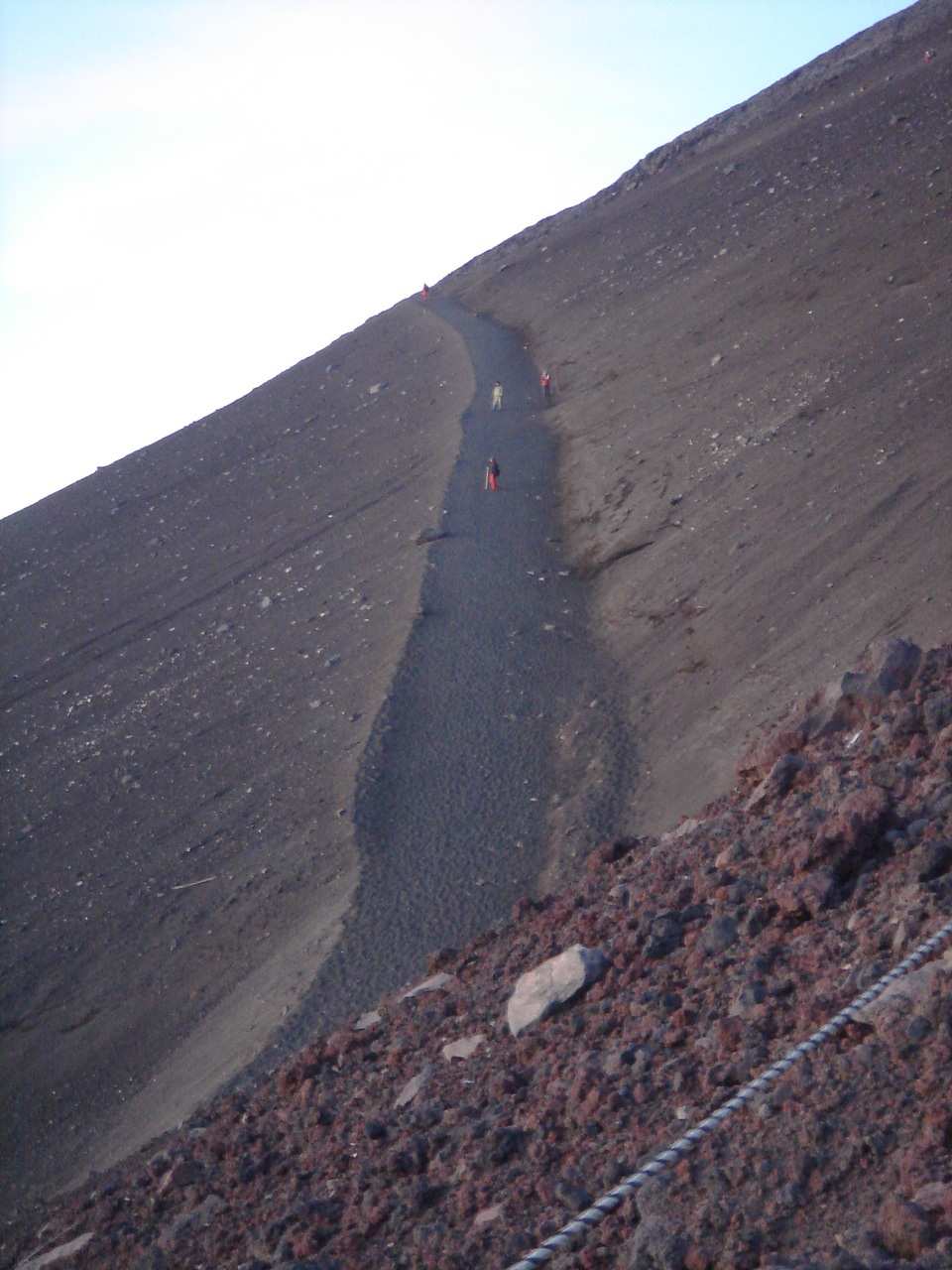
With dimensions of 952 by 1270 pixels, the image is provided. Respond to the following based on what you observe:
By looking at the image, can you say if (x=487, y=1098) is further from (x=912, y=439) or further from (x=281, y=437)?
(x=281, y=437)

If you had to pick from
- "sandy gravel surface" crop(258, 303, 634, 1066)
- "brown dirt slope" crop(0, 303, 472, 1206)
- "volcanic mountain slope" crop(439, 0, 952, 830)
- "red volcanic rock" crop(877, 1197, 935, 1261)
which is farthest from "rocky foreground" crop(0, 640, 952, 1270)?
"volcanic mountain slope" crop(439, 0, 952, 830)

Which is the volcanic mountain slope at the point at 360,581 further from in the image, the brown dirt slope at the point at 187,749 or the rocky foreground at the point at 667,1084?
the rocky foreground at the point at 667,1084

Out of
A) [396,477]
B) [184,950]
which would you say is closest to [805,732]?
[184,950]

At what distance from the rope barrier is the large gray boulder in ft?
5.06

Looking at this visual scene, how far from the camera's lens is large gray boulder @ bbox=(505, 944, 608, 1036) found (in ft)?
18.7

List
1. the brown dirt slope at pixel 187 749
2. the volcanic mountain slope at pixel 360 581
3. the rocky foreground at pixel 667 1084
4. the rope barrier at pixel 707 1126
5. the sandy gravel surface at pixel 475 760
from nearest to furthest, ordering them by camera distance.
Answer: the rocky foreground at pixel 667 1084 < the rope barrier at pixel 707 1126 < the sandy gravel surface at pixel 475 760 < the brown dirt slope at pixel 187 749 < the volcanic mountain slope at pixel 360 581

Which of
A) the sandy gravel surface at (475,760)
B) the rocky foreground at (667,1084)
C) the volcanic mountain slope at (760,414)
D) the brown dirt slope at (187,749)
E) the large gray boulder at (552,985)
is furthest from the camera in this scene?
the volcanic mountain slope at (760,414)

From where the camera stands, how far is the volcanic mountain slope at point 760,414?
11.7m

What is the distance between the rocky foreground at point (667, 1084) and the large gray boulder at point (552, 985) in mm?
29

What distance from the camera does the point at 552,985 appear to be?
5.82m

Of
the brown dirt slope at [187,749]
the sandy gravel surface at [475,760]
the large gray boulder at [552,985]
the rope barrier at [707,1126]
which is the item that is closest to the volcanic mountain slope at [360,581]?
the brown dirt slope at [187,749]

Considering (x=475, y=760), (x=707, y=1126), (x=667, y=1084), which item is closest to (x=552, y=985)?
(x=667, y=1084)

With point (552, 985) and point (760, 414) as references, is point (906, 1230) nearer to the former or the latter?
point (552, 985)

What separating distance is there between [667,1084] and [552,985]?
1322 millimetres
